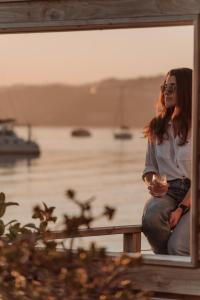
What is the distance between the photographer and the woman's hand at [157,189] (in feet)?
22.3

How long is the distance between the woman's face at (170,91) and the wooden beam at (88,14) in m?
0.97

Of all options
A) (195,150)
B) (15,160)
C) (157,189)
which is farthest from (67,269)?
(15,160)

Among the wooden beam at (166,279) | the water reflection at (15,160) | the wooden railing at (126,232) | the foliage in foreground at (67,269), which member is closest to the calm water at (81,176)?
the water reflection at (15,160)

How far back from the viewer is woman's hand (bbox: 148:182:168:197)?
6.80m

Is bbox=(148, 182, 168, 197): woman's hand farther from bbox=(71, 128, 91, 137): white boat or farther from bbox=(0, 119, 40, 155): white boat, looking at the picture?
bbox=(71, 128, 91, 137): white boat

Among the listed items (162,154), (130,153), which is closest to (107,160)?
(130,153)

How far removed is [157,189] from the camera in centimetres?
683

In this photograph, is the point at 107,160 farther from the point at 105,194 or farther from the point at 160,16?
the point at 160,16

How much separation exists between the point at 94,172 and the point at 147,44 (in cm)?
1598

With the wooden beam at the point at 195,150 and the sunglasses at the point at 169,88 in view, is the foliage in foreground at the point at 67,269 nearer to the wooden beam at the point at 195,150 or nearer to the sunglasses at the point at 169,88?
the wooden beam at the point at 195,150

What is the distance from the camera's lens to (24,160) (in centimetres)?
7069

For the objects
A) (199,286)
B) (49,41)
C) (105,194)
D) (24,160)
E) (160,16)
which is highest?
(49,41)

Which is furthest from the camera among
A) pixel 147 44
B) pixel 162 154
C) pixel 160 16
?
pixel 147 44

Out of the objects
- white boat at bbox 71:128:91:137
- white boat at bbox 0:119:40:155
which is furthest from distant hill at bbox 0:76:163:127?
white boat at bbox 71:128:91:137
